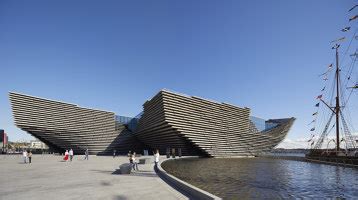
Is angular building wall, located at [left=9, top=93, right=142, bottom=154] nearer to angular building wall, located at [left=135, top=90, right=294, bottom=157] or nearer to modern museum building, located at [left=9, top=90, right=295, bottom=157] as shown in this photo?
modern museum building, located at [left=9, top=90, right=295, bottom=157]

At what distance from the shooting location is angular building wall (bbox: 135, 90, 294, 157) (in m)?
47.2

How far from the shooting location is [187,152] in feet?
186

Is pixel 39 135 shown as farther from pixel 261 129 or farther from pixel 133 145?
pixel 261 129

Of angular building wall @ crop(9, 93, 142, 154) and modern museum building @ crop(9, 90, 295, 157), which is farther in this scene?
angular building wall @ crop(9, 93, 142, 154)

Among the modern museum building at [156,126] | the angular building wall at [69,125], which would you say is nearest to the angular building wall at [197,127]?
the modern museum building at [156,126]

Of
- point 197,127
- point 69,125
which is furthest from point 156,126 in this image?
point 69,125

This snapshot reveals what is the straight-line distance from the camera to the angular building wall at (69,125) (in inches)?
2002

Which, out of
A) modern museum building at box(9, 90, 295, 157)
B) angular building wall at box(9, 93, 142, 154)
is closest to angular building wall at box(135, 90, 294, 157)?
modern museum building at box(9, 90, 295, 157)

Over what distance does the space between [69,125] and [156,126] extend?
17451 millimetres

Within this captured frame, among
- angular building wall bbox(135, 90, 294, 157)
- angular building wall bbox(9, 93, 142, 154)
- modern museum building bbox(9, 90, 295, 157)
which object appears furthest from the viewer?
angular building wall bbox(9, 93, 142, 154)

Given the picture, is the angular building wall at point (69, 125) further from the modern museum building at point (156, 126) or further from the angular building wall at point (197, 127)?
the angular building wall at point (197, 127)

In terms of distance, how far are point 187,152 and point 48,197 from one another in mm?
47212

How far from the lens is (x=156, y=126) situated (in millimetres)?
53156

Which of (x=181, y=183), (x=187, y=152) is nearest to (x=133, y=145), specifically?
(x=187, y=152)
